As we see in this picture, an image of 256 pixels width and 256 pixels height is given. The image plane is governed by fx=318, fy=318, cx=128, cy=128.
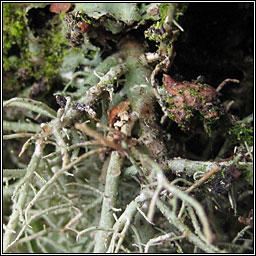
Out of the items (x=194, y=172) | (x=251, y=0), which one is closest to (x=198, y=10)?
(x=251, y=0)

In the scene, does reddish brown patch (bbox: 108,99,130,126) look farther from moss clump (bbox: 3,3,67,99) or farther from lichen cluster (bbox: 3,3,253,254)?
moss clump (bbox: 3,3,67,99)

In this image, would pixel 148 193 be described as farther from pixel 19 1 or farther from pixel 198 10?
pixel 19 1

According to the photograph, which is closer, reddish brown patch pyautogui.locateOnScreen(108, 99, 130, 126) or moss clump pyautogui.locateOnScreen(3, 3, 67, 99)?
reddish brown patch pyautogui.locateOnScreen(108, 99, 130, 126)

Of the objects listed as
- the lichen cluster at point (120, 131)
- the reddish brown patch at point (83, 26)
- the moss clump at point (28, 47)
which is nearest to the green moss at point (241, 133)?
the lichen cluster at point (120, 131)

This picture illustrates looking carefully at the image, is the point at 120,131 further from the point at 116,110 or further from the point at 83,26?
the point at 83,26

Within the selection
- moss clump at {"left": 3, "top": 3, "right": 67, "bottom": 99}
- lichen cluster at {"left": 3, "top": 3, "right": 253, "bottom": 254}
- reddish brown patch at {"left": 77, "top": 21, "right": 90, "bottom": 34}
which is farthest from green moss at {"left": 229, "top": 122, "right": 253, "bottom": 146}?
moss clump at {"left": 3, "top": 3, "right": 67, "bottom": 99}

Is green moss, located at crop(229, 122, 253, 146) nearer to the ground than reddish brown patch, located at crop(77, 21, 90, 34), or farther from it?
nearer to the ground

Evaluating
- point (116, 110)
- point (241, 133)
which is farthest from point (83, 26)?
point (241, 133)

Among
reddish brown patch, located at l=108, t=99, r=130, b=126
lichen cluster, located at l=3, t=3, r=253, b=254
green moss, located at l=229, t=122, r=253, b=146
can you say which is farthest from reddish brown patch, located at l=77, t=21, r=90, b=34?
green moss, located at l=229, t=122, r=253, b=146

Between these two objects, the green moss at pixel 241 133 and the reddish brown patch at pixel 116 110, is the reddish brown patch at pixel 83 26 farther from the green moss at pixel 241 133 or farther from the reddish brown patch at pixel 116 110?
the green moss at pixel 241 133

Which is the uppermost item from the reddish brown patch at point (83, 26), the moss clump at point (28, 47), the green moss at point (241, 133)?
the moss clump at point (28, 47)

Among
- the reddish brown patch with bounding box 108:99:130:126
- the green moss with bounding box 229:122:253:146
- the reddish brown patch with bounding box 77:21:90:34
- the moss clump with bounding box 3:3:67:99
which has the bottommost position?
the green moss with bounding box 229:122:253:146
